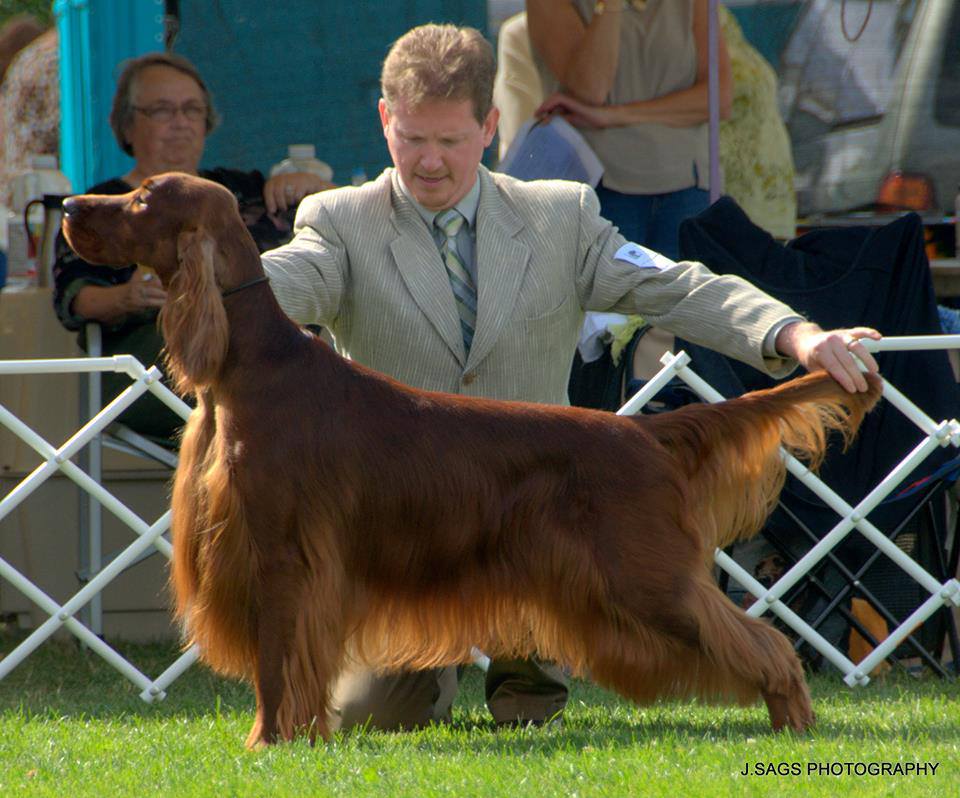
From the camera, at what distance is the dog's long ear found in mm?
2723

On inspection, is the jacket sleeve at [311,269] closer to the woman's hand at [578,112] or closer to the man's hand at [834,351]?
the man's hand at [834,351]

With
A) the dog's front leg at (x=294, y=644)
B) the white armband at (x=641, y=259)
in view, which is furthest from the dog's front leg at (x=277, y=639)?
the white armband at (x=641, y=259)

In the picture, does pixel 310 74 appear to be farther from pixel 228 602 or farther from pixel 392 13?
pixel 228 602

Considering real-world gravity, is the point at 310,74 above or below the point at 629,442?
above

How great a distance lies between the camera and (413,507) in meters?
2.89

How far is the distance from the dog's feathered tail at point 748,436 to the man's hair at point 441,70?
34.0 inches

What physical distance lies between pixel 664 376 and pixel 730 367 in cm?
30

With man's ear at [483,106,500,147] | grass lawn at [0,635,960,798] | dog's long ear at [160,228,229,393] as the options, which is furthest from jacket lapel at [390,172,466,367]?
grass lawn at [0,635,960,798]

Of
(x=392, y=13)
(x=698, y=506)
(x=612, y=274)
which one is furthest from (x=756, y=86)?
(x=698, y=506)

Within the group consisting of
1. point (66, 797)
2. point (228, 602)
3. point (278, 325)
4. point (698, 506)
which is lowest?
point (66, 797)

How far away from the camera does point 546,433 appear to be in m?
2.95

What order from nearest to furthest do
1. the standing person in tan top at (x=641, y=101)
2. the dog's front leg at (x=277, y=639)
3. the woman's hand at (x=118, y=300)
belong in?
the dog's front leg at (x=277, y=639)
the woman's hand at (x=118, y=300)
the standing person in tan top at (x=641, y=101)

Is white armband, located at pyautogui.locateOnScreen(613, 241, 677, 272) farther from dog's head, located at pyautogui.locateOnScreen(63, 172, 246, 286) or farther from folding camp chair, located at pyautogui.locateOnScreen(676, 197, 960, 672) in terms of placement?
dog's head, located at pyautogui.locateOnScreen(63, 172, 246, 286)

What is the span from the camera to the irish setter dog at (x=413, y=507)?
2.79m
